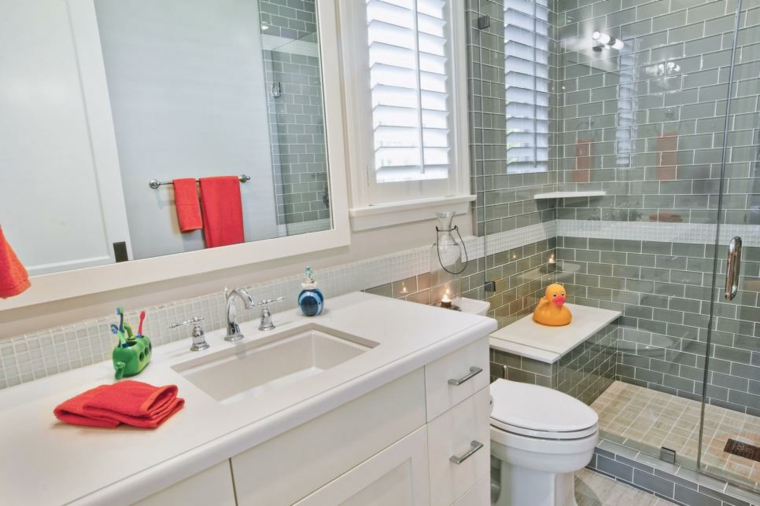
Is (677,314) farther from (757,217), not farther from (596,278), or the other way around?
(757,217)

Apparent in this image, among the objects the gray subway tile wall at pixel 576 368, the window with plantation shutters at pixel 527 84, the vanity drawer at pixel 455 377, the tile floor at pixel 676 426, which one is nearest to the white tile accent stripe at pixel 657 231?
the window with plantation shutters at pixel 527 84

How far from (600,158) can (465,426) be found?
214 cm

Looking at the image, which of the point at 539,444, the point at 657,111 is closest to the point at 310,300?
the point at 539,444

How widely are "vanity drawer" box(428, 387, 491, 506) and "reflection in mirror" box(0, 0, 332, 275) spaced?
813mm

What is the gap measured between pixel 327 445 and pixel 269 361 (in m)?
0.44

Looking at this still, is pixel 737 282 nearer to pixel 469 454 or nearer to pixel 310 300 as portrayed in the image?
pixel 469 454

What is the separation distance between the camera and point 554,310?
2555 millimetres

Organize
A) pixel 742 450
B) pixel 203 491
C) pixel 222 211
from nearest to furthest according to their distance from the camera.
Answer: pixel 203 491 < pixel 222 211 < pixel 742 450

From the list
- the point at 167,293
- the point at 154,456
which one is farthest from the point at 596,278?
the point at 154,456

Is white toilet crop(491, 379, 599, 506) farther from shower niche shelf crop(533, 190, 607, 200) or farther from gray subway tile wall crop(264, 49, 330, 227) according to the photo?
shower niche shelf crop(533, 190, 607, 200)

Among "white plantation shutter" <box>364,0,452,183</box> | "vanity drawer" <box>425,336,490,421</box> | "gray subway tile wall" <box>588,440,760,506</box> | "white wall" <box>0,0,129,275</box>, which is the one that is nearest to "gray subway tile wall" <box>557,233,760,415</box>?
"gray subway tile wall" <box>588,440,760,506</box>

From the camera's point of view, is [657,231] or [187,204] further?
[657,231]

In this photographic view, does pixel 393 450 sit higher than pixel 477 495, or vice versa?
pixel 393 450

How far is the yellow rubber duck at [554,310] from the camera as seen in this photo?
8.34ft
